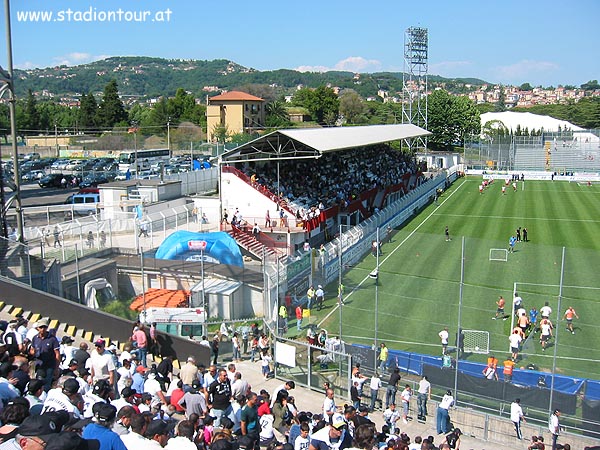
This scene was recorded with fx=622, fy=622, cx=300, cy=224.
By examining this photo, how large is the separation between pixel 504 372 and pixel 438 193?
140ft

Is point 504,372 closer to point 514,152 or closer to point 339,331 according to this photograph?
point 339,331

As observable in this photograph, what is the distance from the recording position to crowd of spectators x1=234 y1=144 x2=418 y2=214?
36938 mm

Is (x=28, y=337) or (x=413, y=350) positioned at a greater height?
(x=28, y=337)

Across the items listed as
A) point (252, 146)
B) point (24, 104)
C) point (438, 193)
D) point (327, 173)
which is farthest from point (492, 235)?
point (24, 104)

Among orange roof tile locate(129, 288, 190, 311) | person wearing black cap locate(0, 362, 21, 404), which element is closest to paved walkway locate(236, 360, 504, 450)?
orange roof tile locate(129, 288, 190, 311)

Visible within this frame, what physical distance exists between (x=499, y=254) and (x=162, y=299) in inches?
503

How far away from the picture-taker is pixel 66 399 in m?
7.67

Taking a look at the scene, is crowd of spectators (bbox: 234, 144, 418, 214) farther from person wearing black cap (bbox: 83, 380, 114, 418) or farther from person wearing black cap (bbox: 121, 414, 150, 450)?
person wearing black cap (bbox: 121, 414, 150, 450)

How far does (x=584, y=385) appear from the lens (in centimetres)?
1434

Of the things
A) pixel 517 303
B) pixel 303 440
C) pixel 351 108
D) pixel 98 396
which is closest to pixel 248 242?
pixel 517 303

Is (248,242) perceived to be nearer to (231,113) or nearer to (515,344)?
(515,344)

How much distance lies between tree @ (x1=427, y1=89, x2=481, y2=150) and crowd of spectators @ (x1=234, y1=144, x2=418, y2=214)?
130ft

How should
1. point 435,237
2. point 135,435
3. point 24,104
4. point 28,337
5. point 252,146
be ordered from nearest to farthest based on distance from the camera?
point 135,435, point 28,337, point 435,237, point 252,146, point 24,104

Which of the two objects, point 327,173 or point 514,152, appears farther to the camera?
point 514,152
